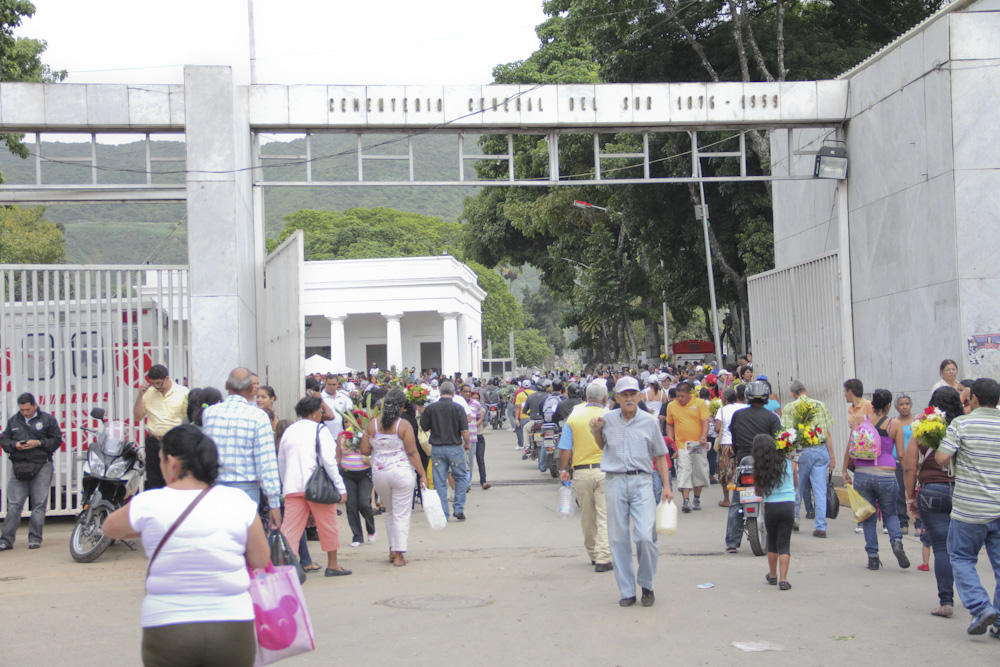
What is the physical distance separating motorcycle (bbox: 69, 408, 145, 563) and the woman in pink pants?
114 inches

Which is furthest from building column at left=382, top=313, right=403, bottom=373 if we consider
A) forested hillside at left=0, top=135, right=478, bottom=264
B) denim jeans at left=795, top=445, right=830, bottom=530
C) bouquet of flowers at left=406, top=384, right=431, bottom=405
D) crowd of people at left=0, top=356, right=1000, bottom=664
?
forested hillside at left=0, top=135, right=478, bottom=264

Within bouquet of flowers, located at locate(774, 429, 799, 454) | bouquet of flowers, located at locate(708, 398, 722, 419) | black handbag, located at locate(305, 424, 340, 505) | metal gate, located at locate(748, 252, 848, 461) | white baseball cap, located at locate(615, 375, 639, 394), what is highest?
metal gate, located at locate(748, 252, 848, 461)

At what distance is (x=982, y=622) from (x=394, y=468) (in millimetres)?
5555

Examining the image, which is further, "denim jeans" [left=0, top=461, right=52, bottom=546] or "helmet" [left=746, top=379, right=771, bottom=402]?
"denim jeans" [left=0, top=461, right=52, bottom=546]

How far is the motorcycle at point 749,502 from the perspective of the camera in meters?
9.86

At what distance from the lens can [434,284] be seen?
48.3 m

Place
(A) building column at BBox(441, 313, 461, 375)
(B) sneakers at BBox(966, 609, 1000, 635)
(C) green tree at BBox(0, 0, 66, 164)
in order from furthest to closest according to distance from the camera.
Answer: (A) building column at BBox(441, 313, 461, 375), (C) green tree at BBox(0, 0, 66, 164), (B) sneakers at BBox(966, 609, 1000, 635)

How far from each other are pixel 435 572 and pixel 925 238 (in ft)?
26.9

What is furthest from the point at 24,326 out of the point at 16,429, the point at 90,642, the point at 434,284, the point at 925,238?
the point at 434,284

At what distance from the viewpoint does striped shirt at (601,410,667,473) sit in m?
8.16

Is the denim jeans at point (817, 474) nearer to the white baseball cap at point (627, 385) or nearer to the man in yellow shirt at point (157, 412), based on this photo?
the white baseball cap at point (627, 385)

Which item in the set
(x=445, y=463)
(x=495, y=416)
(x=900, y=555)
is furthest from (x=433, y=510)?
(x=495, y=416)

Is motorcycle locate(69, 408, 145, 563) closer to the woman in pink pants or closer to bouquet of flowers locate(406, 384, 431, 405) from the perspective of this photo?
the woman in pink pants

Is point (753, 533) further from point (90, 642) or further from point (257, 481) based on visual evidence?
point (90, 642)
